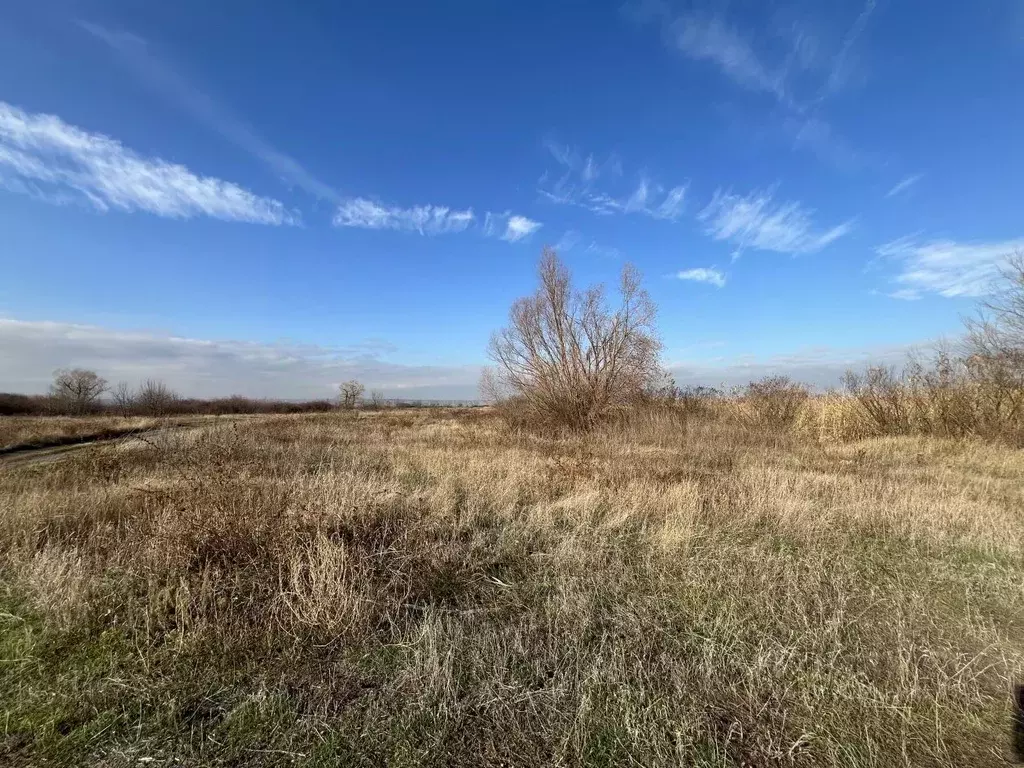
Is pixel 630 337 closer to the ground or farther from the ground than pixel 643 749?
farther from the ground

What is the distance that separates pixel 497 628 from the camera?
341 cm

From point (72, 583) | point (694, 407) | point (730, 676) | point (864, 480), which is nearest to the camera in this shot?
point (730, 676)

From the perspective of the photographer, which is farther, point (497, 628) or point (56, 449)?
point (56, 449)

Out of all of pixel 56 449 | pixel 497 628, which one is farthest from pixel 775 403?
pixel 56 449

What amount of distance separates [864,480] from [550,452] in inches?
281

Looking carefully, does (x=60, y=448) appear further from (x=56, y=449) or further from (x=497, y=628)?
(x=497, y=628)

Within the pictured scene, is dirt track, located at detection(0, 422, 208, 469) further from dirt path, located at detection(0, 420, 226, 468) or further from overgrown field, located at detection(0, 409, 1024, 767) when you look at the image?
overgrown field, located at detection(0, 409, 1024, 767)

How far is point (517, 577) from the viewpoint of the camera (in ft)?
14.5

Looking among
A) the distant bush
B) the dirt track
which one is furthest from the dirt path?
the distant bush

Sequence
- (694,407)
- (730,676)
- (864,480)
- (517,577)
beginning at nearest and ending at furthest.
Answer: (730,676)
(517,577)
(864,480)
(694,407)

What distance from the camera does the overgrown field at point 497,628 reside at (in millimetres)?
2301

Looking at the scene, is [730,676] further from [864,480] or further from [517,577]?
[864,480]

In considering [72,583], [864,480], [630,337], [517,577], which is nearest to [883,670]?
[517,577]

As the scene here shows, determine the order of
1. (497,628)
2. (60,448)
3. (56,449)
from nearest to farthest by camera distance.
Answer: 1. (497,628)
2. (56,449)
3. (60,448)
